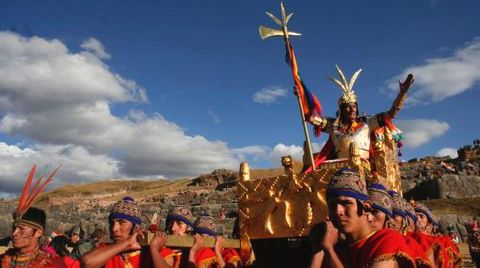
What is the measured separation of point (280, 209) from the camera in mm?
4938

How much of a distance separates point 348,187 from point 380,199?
0.84 m

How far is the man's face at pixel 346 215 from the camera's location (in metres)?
2.64

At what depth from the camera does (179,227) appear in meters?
4.85

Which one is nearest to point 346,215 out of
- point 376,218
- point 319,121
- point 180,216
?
point 376,218

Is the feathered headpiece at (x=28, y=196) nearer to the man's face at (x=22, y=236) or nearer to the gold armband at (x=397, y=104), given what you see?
the man's face at (x=22, y=236)

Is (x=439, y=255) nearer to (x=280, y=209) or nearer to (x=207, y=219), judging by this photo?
(x=280, y=209)

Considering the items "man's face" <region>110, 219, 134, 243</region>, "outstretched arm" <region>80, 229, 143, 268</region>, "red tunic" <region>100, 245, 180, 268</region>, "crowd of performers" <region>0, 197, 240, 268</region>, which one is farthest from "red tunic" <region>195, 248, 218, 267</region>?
"outstretched arm" <region>80, 229, 143, 268</region>

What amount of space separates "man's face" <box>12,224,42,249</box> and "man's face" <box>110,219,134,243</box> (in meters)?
0.85

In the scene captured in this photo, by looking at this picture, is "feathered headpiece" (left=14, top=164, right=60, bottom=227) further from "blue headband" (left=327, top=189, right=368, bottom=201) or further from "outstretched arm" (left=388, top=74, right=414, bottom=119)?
"outstretched arm" (left=388, top=74, right=414, bottom=119)

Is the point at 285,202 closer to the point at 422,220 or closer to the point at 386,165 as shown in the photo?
the point at 422,220

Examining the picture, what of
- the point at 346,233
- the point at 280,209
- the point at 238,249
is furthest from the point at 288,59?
the point at 346,233

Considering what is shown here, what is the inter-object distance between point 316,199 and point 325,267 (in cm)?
204

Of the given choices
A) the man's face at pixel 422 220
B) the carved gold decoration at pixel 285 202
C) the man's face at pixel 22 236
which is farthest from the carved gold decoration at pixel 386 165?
the man's face at pixel 22 236

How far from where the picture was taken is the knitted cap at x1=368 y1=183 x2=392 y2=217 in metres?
3.27
